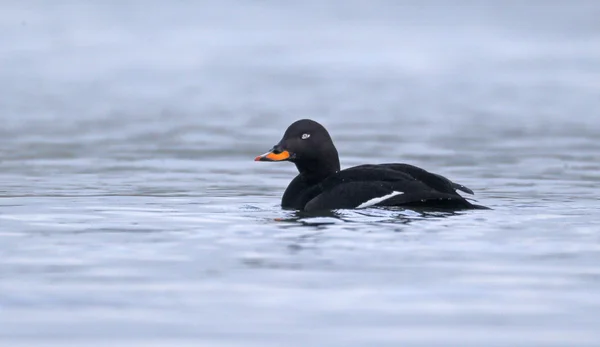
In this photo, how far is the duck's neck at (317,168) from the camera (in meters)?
9.67

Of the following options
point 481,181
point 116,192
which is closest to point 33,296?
point 116,192

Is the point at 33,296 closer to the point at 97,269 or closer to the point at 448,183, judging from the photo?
the point at 97,269

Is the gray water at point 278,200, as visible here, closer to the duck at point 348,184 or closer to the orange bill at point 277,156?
the duck at point 348,184

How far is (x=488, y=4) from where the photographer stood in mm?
45188

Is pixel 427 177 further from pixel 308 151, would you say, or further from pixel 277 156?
pixel 277 156

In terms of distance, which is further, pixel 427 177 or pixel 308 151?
pixel 308 151

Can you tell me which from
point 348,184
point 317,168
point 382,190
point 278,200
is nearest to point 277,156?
point 317,168

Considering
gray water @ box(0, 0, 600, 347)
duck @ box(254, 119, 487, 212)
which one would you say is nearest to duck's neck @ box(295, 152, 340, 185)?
duck @ box(254, 119, 487, 212)

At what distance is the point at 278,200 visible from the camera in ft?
33.3

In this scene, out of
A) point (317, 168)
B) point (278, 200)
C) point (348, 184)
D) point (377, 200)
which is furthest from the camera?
point (278, 200)

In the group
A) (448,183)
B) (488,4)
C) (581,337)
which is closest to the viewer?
(581,337)

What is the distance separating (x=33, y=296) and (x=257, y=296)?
94 cm

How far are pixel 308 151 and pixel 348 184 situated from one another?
828 mm

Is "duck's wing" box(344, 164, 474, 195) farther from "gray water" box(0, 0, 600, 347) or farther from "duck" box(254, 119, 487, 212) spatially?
"gray water" box(0, 0, 600, 347)
